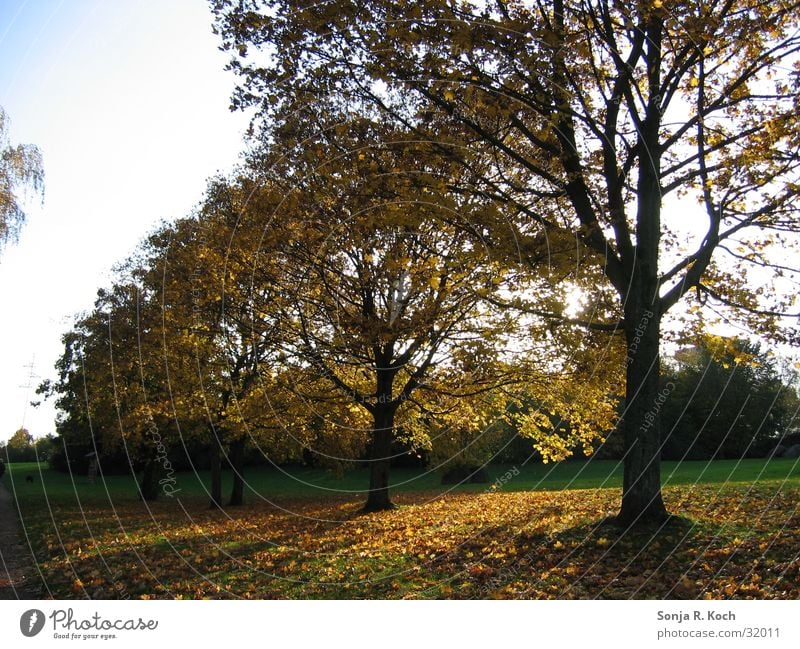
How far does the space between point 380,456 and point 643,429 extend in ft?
28.2

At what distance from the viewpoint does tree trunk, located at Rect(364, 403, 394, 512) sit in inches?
658

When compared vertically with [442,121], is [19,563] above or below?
below

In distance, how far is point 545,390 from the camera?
599 inches

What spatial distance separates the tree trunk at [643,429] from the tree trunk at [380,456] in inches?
311

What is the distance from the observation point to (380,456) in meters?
16.8

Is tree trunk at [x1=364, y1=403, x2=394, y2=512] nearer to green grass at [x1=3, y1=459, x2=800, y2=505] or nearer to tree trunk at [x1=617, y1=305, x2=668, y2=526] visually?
tree trunk at [x1=617, y1=305, x2=668, y2=526]

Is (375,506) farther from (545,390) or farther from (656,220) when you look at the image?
(656,220)

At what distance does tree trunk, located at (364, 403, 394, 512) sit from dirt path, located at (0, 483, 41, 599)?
8.21m

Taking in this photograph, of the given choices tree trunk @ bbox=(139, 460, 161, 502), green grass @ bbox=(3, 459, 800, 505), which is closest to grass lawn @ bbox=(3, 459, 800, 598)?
tree trunk @ bbox=(139, 460, 161, 502)

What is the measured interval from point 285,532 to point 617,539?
24.2 ft

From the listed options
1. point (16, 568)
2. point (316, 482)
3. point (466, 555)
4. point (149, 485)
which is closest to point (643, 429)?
point (466, 555)

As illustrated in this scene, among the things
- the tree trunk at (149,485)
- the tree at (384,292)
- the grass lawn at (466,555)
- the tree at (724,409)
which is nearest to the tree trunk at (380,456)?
the tree at (384,292)

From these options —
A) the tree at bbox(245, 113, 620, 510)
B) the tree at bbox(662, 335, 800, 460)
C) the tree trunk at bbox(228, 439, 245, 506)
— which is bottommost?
the tree trunk at bbox(228, 439, 245, 506)

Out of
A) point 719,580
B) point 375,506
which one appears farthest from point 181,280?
point 719,580
